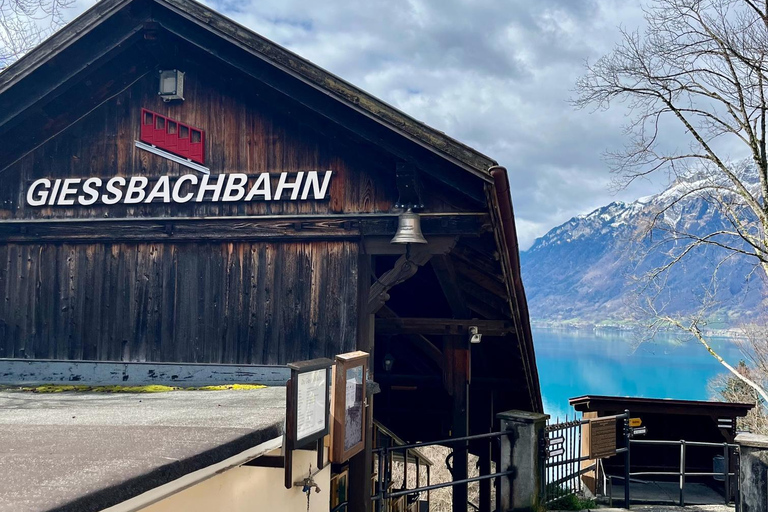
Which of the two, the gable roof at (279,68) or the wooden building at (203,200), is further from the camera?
the wooden building at (203,200)

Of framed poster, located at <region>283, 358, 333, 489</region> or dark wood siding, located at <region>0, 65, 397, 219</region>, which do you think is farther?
dark wood siding, located at <region>0, 65, 397, 219</region>

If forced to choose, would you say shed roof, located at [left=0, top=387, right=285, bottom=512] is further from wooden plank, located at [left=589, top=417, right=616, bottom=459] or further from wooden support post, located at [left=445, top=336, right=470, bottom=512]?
wooden plank, located at [left=589, top=417, right=616, bottom=459]

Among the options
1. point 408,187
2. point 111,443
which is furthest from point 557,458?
point 111,443

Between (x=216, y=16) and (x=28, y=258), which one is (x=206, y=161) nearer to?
(x=216, y=16)

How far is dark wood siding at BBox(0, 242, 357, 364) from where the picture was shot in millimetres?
8336

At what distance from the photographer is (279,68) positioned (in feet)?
26.7

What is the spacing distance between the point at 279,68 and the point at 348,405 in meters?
4.86

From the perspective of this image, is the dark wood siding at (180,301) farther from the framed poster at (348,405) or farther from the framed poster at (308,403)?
the framed poster at (308,403)

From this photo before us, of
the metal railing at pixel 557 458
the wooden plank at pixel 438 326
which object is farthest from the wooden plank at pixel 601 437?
the wooden plank at pixel 438 326

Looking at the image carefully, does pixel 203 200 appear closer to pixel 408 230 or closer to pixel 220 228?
pixel 220 228

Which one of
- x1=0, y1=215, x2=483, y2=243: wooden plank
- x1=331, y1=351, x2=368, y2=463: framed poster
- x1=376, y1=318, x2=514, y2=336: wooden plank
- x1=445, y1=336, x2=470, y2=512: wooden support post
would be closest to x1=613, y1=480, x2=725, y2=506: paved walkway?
x1=445, y1=336, x2=470, y2=512: wooden support post

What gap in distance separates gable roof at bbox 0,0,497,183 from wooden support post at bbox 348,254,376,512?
183cm

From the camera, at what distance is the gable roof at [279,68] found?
7.52 m

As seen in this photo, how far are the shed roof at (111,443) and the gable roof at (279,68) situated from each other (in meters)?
3.52
